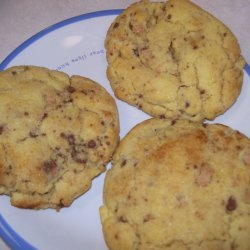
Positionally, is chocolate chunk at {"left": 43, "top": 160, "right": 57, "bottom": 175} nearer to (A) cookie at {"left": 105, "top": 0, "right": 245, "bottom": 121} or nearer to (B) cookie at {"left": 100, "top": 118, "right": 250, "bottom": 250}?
(B) cookie at {"left": 100, "top": 118, "right": 250, "bottom": 250}

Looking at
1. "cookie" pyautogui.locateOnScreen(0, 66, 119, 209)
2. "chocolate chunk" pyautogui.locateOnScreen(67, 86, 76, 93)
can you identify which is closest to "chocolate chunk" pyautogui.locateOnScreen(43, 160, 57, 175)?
"cookie" pyautogui.locateOnScreen(0, 66, 119, 209)

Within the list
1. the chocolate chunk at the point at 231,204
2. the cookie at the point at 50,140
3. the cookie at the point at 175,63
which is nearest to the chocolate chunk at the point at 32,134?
the cookie at the point at 50,140

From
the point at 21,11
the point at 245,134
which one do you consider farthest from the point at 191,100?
the point at 21,11

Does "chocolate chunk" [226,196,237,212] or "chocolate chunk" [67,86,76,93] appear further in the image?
"chocolate chunk" [67,86,76,93]

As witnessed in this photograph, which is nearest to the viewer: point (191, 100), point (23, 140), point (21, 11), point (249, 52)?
point (23, 140)

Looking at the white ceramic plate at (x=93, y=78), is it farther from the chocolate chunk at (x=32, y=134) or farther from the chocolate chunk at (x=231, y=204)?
the chocolate chunk at (x=231, y=204)

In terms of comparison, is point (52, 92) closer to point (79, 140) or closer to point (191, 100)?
point (79, 140)
